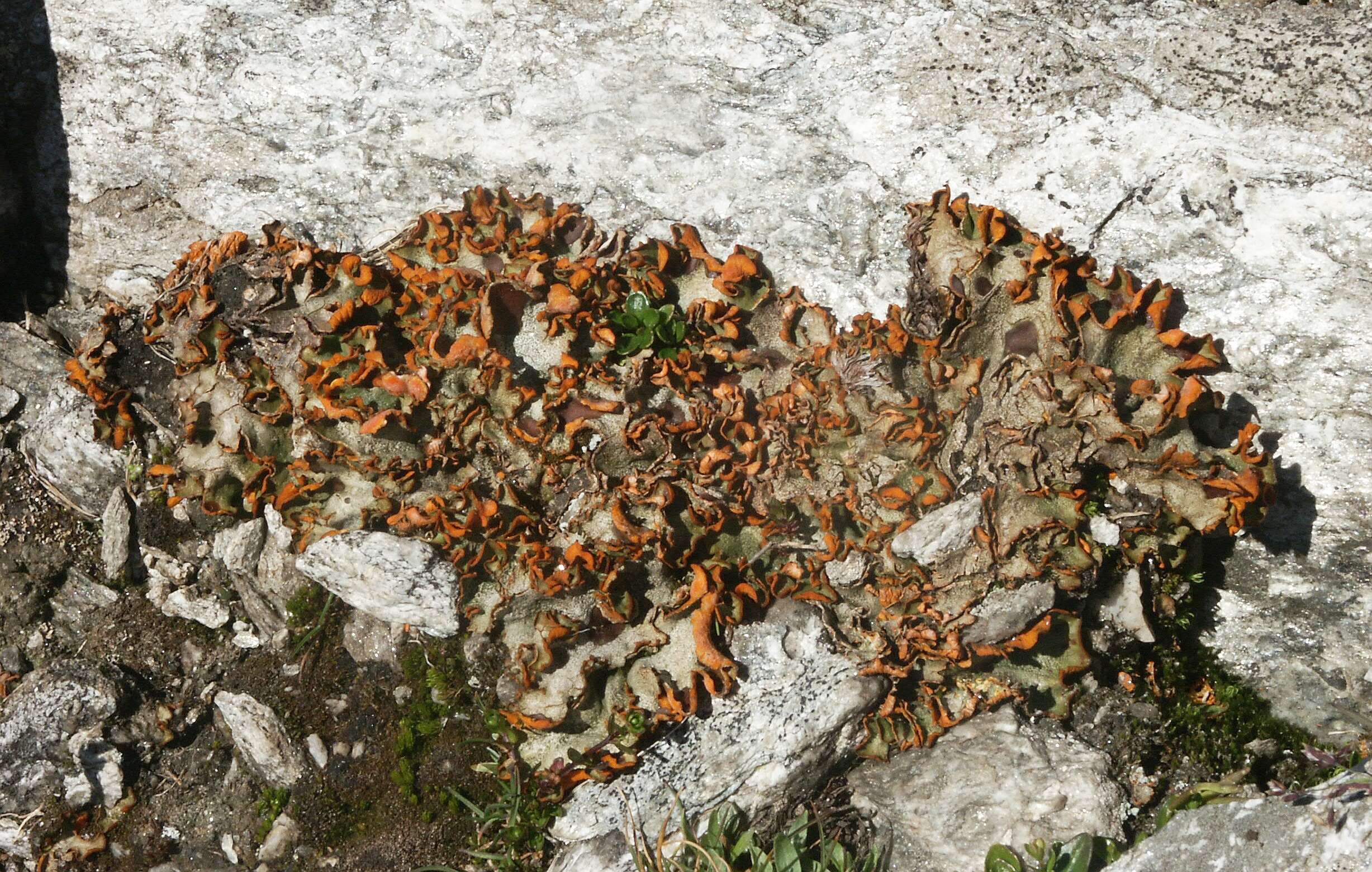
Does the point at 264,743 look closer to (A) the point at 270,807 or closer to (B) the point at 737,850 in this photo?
(A) the point at 270,807

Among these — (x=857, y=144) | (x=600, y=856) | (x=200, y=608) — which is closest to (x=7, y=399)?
(x=200, y=608)

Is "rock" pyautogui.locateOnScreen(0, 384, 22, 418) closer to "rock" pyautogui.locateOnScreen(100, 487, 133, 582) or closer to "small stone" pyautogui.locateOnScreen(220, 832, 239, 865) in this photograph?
"rock" pyautogui.locateOnScreen(100, 487, 133, 582)

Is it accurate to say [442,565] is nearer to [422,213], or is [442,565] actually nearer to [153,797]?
[422,213]

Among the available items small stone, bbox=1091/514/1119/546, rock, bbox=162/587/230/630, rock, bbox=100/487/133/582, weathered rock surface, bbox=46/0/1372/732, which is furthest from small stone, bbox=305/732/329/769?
small stone, bbox=1091/514/1119/546

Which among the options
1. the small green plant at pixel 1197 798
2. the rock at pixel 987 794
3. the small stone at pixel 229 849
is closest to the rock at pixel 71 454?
the small stone at pixel 229 849

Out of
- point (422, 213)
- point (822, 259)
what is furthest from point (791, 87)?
Answer: point (422, 213)
